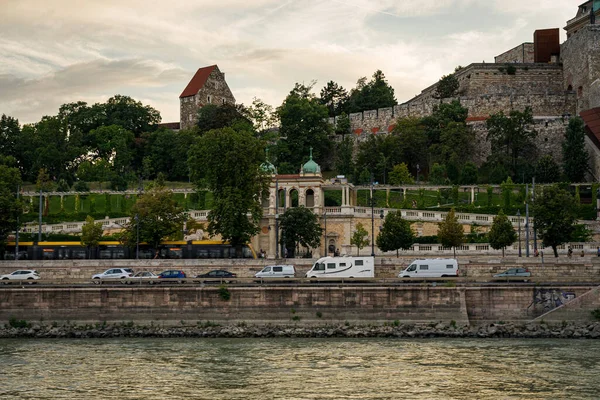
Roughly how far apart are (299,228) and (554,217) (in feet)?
55.3

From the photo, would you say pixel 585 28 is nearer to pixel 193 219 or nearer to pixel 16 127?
pixel 193 219

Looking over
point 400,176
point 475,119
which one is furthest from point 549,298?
point 475,119

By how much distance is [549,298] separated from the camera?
160 ft

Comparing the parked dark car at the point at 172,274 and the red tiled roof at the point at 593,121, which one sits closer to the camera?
the parked dark car at the point at 172,274

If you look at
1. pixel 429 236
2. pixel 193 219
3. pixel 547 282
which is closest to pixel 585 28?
pixel 429 236

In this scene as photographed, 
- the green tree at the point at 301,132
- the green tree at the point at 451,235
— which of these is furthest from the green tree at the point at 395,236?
the green tree at the point at 301,132

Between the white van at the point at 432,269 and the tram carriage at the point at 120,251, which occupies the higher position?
the tram carriage at the point at 120,251

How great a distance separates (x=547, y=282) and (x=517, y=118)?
156 feet

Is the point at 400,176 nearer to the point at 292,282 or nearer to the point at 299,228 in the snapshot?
the point at 299,228

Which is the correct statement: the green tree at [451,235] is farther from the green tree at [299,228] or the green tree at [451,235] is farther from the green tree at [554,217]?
the green tree at [299,228]

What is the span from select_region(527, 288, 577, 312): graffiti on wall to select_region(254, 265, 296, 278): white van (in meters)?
12.5

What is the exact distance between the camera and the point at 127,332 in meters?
49.1

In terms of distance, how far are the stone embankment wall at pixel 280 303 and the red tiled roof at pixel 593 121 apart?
4494 centimetres

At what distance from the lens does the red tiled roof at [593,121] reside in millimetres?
90875
